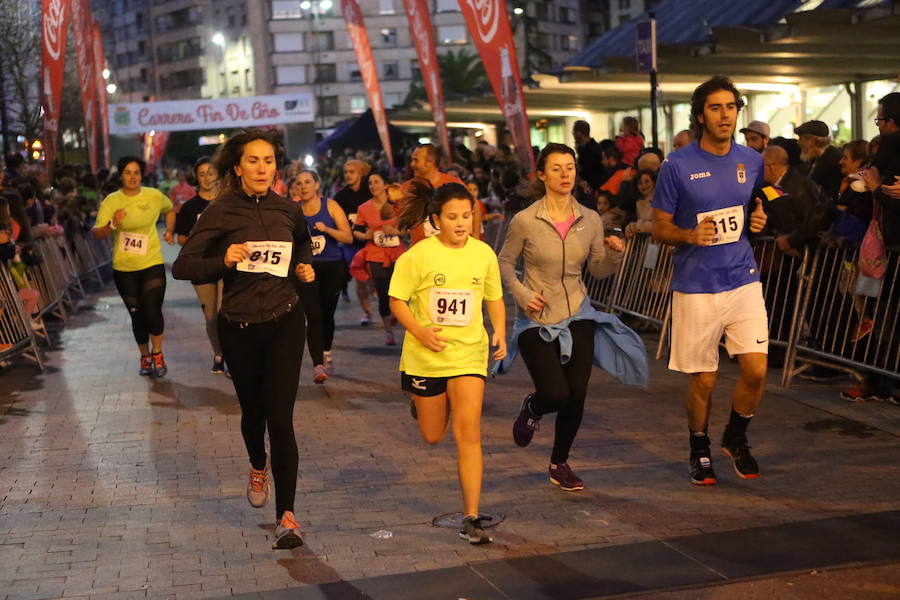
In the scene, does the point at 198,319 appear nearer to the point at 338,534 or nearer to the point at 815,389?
the point at 815,389

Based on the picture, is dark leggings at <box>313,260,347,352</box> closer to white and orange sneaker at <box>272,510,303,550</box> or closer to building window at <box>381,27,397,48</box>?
white and orange sneaker at <box>272,510,303,550</box>

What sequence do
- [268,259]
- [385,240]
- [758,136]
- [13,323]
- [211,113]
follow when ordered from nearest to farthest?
[268,259], [758,136], [13,323], [385,240], [211,113]

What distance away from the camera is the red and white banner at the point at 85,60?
76.3ft

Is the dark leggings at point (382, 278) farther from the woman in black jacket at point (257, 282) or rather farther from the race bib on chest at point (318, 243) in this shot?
the woman in black jacket at point (257, 282)

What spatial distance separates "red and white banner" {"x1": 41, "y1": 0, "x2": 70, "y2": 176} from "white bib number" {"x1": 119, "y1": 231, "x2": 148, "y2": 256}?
23.6ft

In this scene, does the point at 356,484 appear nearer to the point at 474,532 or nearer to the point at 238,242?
the point at 474,532

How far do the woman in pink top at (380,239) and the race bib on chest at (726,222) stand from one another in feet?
18.9

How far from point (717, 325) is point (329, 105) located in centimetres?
10127

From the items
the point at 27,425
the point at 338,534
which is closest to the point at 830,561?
the point at 338,534

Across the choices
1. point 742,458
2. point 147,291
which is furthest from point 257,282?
point 147,291

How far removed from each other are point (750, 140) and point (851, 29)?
2.53 meters

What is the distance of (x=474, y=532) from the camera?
5938 millimetres

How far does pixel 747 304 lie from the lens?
22.5 feet

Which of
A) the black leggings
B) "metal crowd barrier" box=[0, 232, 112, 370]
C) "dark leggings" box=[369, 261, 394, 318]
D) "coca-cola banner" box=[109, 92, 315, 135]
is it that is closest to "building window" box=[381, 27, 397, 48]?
"coca-cola banner" box=[109, 92, 315, 135]
